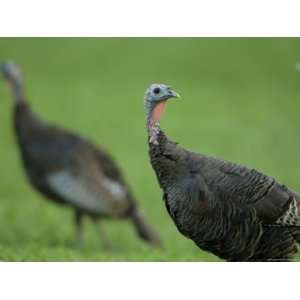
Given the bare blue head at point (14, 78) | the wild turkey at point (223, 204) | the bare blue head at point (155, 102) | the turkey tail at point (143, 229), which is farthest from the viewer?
the bare blue head at point (14, 78)

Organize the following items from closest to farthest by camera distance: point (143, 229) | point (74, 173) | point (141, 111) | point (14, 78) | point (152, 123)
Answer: point (152, 123)
point (74, 173)
point (143, 229)
point (14, 78)
point (141, 111)

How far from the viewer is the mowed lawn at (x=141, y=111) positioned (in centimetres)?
649

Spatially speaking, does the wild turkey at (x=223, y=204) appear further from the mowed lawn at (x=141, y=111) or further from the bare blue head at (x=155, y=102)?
the mowed lawn at (x=141, y=111)

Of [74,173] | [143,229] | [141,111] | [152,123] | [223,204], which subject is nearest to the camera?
[223,204]

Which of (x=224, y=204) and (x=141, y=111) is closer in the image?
(x=224, y=204)

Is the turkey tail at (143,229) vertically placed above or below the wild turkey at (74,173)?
below

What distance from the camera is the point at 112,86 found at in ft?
25.5

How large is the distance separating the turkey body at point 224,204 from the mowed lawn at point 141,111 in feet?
3.58

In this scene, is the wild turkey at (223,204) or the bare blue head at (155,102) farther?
the bare blue head at (155,102)

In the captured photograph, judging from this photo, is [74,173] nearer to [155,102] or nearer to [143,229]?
[143,229]

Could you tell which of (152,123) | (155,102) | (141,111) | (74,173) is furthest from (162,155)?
(141,111)

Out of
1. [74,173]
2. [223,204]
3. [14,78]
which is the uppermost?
[14,78]

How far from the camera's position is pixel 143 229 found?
7309 mm

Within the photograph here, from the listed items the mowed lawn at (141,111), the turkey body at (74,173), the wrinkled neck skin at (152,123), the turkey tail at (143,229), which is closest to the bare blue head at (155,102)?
the wrinkled neck skin at (152,123)
